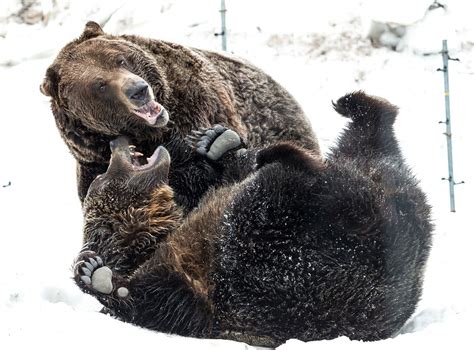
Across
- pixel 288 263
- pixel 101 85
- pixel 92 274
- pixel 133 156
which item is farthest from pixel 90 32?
pixel 288 263

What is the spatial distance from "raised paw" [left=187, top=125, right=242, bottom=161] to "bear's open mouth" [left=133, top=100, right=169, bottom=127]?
0.86ft

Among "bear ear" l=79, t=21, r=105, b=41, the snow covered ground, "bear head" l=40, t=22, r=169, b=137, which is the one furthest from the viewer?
the snow covered ground

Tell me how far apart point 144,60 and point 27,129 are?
8.28m

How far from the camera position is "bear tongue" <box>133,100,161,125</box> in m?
5.92

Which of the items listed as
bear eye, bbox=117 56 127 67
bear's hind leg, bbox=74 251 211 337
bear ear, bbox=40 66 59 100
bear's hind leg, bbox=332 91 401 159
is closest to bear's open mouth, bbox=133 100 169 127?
bear eye, bbox=117 56 127 67

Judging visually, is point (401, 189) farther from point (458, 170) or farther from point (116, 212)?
point (458, 170)

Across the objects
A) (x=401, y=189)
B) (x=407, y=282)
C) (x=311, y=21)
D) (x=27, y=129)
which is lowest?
(x=27, y=129)

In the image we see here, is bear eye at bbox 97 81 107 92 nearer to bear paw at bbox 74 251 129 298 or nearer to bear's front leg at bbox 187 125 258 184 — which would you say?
bear's front leg at bbox 187 125 258 184

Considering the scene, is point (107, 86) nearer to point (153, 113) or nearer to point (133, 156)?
point (153, 113)

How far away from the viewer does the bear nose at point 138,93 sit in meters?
5.88

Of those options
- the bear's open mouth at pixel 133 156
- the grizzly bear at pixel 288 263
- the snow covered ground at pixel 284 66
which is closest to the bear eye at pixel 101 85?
the bear's open mouth at pixel 133 156

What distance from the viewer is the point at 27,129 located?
14.2m

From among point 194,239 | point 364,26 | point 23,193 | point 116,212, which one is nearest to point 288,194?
point 194,239

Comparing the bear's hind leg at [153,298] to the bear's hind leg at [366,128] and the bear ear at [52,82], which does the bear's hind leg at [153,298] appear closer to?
the bear's hind leg at [366,128]
